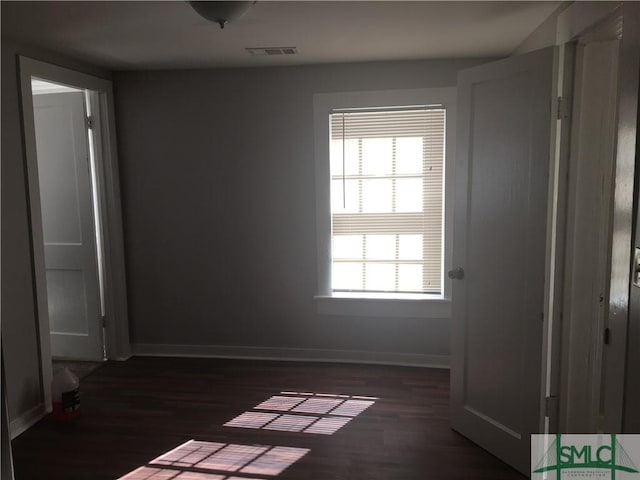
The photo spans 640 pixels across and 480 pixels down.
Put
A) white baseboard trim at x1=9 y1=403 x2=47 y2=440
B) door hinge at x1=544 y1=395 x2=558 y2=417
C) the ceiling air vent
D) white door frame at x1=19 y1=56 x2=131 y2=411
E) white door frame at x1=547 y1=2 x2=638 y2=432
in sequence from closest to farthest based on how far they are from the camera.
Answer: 1. white door frame at x1=547 y1=2 x2=638 y2=432
2. door hinge at x1=544 y1=395 x2=558 y2=417
3. white baseboard trim at x1=9 y1=403 x2=47 y2=440
4. white door frame at x1=19 y1=56 x2=131 y2=411
5. the ceiling air vent

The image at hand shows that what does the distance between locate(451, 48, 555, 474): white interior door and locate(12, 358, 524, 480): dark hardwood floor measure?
260 mm

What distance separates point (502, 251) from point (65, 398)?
272 centimetres

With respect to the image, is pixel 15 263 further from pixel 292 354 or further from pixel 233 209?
pixel 292 354

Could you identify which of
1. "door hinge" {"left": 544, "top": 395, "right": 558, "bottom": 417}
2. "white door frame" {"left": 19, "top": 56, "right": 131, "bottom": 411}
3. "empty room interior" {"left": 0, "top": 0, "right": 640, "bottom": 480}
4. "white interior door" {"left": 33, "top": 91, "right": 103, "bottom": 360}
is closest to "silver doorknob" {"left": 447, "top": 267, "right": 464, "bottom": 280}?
"empty room interior" {"left": 0, "top": 0, "right": 640, "bottom": 480}

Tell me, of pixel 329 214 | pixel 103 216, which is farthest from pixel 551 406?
pixel 103 216

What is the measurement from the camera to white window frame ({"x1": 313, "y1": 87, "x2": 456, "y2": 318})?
11.6 ft

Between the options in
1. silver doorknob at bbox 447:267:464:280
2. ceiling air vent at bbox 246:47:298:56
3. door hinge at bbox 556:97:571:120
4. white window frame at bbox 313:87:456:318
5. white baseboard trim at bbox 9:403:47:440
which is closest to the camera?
door hinge at bbox 556:97:571:120

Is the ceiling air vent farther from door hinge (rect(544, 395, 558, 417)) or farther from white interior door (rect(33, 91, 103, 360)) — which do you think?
door hinge (rect(544, 395, 558, 417))

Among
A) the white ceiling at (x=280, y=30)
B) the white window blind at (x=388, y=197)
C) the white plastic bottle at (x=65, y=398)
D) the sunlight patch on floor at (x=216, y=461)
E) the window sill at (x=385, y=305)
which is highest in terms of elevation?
the white ceiling at (x=280, y=30)

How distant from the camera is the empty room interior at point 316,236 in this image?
2.23 m

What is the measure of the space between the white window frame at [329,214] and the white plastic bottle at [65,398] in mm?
1792

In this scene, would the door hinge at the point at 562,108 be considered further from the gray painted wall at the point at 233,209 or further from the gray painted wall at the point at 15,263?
the gray painted wall at the point at 15,263

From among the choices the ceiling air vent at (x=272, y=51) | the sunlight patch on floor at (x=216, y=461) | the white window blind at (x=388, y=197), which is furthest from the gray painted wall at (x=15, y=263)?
the white window blind at (x=388, y=197)

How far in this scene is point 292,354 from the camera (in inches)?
156
